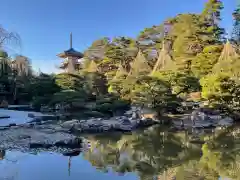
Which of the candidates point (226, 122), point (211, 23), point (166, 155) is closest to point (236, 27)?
point (211, 23)

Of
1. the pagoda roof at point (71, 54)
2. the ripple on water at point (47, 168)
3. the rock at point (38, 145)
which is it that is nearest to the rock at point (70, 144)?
the rock at point (38, 145)

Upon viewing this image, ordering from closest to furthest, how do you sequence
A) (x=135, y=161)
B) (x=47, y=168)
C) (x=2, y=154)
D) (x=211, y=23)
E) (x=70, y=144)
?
(x=47, y=168)
(x=135, y=161)
(x=2, y=154)
(x=70, y=144)
(x=211, y=23)

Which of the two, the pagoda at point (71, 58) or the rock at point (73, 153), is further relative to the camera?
the pagoda at point (71, 58)

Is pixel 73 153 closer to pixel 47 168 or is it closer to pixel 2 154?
pixel 47 168

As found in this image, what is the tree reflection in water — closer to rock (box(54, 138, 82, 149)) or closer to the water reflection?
rock (box(54, 138, 82, 149))

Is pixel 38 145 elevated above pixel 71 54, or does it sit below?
below

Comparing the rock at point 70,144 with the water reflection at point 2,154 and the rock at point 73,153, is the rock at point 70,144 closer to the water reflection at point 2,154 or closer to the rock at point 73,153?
the rock at point 73,153

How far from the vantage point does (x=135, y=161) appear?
594 centimetres

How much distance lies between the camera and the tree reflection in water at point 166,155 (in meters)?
5.04

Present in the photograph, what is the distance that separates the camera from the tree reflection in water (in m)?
5.04

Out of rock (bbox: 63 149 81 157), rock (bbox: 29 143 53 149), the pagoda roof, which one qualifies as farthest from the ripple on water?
the pagoda roof

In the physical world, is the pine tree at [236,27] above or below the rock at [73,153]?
above

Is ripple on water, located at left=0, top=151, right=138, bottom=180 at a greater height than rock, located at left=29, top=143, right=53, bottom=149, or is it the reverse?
rock, located at left=29, top=143, right=53, bottom=149

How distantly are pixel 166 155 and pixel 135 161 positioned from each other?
94 cm
